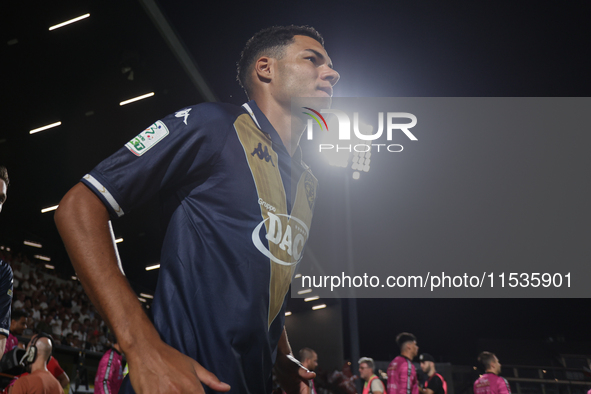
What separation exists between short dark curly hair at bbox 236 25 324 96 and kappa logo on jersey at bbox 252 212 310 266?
0.51m

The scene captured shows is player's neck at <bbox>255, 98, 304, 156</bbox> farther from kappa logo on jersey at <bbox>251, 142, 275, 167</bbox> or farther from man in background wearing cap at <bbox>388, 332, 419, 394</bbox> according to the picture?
man in background wearing cap at <bbox>388, 332, 419, 394</bbox>

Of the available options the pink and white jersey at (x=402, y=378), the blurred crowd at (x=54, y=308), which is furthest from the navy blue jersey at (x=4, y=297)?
the blurred crowd at (x=54, y=308)

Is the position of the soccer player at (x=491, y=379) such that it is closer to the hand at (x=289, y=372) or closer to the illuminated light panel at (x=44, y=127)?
the hand at (x=289, y=372)

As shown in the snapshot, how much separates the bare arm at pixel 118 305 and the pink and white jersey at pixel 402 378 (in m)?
6.46

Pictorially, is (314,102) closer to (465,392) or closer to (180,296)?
(180,296)

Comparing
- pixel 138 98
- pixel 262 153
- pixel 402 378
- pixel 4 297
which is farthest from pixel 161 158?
Answer: pixel 138 98

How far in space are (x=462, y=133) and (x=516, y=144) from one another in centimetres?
143

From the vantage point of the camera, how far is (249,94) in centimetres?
149

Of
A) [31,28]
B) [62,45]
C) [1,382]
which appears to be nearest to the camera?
[1,382]

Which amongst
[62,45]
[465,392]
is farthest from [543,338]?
[62,45]

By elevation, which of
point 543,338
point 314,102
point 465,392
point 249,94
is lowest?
point 465,392

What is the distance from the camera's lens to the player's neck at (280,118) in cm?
134

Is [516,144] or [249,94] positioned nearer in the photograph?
[249,94]

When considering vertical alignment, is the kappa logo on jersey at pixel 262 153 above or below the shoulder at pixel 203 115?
below
